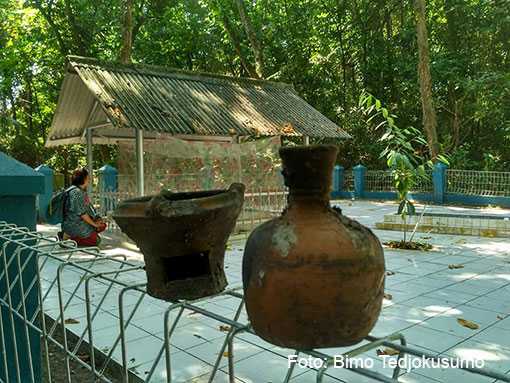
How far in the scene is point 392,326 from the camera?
408cm

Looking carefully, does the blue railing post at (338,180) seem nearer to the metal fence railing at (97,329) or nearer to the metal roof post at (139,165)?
the metal roof post at (139,165)

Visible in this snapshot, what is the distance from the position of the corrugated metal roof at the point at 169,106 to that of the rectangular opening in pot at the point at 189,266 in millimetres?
6925

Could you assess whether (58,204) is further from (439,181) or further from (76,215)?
(439,181)

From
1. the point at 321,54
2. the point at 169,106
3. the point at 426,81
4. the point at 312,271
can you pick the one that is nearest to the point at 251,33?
the point at 321,54

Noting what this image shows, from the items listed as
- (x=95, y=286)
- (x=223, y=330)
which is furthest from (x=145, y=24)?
(x=223, y=330)

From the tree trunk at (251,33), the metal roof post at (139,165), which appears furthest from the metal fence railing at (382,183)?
the metal roof post at (139,165)

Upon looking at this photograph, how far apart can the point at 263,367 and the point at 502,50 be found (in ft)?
65.9

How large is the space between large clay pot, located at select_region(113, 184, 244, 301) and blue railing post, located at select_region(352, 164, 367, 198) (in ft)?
57.8

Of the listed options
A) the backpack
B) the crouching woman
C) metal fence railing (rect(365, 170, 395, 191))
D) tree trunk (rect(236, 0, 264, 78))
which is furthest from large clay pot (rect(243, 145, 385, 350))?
tree trunk (rect(236, 0, 264, 78))

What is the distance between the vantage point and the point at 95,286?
568cm

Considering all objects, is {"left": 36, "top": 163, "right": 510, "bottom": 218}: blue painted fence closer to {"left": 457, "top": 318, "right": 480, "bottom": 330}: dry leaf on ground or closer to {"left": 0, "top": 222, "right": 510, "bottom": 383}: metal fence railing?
{"left": 457, "top": 318, "right": 480, "bottom": 330}: dry leaf on ground

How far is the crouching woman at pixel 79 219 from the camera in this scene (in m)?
6.40

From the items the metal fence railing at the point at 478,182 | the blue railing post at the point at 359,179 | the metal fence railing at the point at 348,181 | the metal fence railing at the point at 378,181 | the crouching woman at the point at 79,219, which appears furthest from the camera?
the metal fence railing at the point at 348,181

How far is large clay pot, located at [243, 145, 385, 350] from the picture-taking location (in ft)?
3.33
